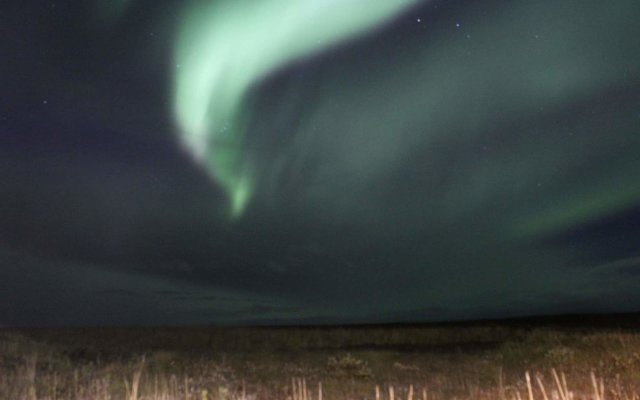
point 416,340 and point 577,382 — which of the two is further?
point 416,340

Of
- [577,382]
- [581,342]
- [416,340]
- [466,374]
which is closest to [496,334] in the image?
[416,340]

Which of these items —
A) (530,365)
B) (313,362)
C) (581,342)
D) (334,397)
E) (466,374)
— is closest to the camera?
(334,397)

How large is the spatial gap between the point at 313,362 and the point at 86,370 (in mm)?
10142

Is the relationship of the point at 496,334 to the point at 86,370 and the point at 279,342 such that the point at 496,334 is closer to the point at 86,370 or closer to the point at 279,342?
the point at 279,342

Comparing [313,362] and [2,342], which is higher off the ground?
[2,342]

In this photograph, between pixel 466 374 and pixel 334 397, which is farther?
pixel 466 374

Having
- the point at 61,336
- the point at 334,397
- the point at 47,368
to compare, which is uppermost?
the point at 61,336

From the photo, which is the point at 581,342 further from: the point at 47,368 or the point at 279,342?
the point at 47,368

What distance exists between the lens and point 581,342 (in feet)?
92.2

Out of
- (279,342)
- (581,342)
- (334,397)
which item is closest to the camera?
(334,397)

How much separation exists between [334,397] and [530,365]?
36.8 feet

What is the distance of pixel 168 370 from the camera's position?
21750 millimetres

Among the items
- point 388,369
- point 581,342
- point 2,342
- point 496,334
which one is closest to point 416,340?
point 496,334

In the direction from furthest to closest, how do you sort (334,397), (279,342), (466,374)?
(279,342) < (466,374) < (334,397)
